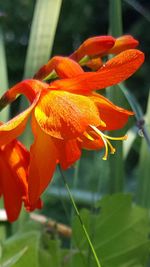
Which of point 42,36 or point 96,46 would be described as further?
point 42,36

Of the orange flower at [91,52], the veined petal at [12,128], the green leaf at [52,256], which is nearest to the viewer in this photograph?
the veined petal at [12,128]

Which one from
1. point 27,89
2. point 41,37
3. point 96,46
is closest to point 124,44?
point 96,46

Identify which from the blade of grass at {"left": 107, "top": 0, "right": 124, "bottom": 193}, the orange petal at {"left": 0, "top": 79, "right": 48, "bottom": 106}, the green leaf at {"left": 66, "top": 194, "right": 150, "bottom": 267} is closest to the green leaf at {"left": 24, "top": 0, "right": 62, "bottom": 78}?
the blade of grass at {"left": 107, "top": 0, "right": 124, "bottom": 193}

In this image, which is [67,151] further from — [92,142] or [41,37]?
[41,37]

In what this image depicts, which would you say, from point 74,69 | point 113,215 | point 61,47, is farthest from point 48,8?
point 61,47

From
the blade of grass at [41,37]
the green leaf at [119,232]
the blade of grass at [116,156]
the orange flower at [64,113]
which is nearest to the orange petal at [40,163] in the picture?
the orange flower at [64,113]

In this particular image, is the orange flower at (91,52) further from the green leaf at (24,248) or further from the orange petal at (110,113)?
the green leaf at (24,248)

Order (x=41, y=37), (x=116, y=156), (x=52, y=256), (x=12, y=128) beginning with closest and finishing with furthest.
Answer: (x=12, y=128) < (x=52, y=256) < (x=116, y=156) < (x=41, y=37)

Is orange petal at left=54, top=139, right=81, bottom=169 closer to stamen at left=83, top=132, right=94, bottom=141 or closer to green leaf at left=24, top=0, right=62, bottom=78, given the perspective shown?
stamen at left=83, top=132, right=94, bottom=141
